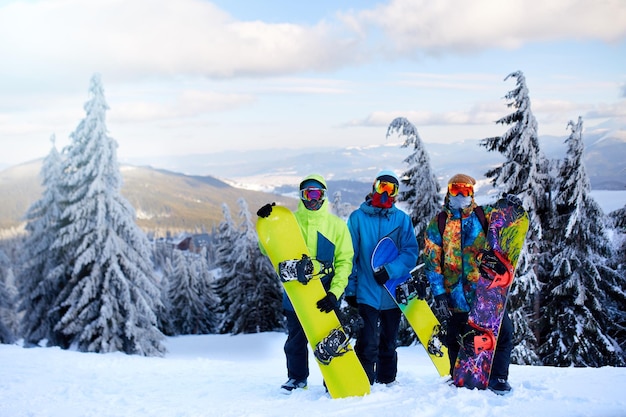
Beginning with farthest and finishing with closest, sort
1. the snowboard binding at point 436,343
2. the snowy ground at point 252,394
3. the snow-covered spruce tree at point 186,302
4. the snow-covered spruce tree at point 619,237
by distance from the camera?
1. the snow-covered spruce tree at point 186,302
2. the snow-covered spruce tree at point 619,237
3. the snowboard binding at point 436,343
4. the snowy ground at point 252,394

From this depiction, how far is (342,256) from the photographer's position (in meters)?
5.14

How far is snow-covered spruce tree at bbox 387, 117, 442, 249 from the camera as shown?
16250 mm

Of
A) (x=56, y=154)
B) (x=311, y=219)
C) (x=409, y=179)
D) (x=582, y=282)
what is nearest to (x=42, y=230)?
(x=56, y=154)

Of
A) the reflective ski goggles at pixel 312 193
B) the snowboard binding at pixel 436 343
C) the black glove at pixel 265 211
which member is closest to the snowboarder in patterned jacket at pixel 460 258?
the snowboard binding at pixel 436 343

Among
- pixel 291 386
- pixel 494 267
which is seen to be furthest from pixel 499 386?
pixel 291 386

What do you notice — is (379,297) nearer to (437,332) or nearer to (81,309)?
(437,332)

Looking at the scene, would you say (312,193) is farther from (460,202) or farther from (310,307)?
(460,202)

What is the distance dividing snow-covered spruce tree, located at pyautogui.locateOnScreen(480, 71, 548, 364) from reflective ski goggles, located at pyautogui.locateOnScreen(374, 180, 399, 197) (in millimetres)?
10002

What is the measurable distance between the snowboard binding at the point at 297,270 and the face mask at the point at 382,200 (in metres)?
1.00

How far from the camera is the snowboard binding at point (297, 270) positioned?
5.00 m

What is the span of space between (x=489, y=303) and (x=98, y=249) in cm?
1688

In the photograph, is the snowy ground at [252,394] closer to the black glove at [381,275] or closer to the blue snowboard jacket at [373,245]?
the blue snowboard jacket at [373,245]

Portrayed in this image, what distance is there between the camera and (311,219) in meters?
5.30

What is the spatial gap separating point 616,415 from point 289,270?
3.33 meters
